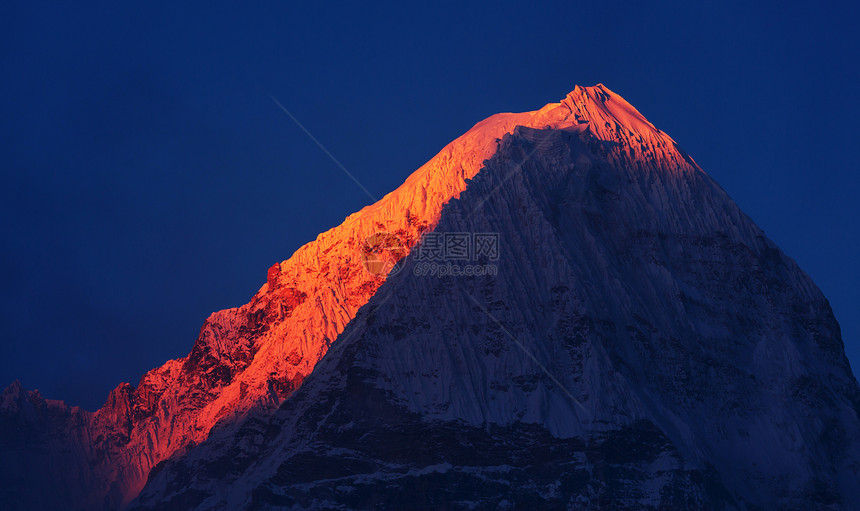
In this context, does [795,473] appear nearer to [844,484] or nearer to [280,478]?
[844,484]

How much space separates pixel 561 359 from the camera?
632 feet

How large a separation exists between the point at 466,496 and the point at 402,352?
21.9 meters

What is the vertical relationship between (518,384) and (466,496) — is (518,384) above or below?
above

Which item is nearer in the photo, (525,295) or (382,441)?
(382,441)

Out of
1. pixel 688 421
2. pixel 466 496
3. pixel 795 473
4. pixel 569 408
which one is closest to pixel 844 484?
pixel 795 473

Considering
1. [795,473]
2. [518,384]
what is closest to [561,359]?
[518,384]

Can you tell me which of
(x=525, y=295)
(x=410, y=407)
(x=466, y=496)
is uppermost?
(x=525, y=295)

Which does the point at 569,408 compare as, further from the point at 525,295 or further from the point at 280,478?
the point at 280,478

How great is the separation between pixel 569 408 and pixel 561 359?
8.13 metres

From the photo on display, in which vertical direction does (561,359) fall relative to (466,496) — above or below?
above

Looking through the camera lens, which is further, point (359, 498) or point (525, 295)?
point (525, 295)

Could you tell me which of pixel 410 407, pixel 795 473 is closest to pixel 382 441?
pixel 410 407

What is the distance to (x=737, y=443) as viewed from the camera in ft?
648

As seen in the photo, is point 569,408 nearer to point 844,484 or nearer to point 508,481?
point 508,481
